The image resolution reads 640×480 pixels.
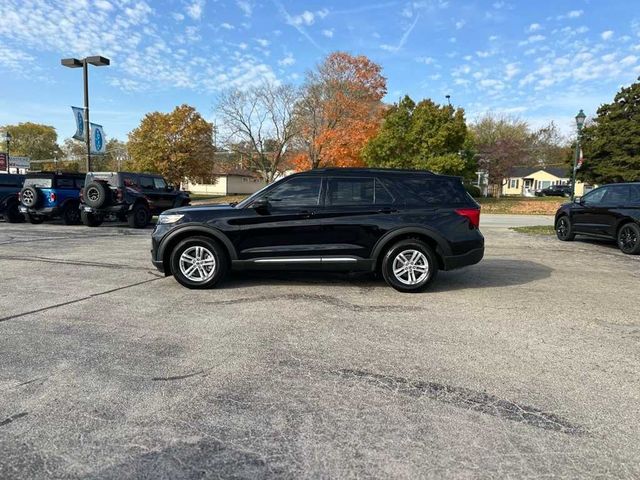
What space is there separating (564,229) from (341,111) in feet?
83.7

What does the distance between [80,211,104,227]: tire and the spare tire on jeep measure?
0.78m

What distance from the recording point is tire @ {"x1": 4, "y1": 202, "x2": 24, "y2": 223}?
16484 millimetres

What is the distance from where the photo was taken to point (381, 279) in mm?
6914

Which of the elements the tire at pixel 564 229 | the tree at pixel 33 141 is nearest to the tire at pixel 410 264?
the tire at pixel 564 229

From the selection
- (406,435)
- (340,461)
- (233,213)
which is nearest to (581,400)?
(406,435)

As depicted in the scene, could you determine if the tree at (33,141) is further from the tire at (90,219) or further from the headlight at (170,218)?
the headlight at (170,218)

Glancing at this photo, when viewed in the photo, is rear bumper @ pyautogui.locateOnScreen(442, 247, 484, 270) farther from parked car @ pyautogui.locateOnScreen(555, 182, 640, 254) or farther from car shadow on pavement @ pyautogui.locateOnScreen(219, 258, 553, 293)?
parked car @ pyautogui.locateOnScreen(555, 182, 640, 254)

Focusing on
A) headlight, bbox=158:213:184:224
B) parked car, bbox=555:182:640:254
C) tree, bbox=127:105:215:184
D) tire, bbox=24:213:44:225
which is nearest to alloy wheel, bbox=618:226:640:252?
parked car, bbox=555:182:640:254

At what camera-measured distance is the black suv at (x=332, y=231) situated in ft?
19.7

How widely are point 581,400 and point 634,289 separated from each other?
4.55 m

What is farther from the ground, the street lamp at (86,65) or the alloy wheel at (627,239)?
the street lamp at (86,65)

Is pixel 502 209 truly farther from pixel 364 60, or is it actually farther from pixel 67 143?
pixel 67 143

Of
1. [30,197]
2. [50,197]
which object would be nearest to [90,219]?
[50,197]

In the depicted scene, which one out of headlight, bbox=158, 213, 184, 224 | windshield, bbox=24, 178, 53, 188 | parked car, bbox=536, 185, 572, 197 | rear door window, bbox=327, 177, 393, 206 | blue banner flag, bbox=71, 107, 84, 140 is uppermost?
blue banner flag, bbox=71, 107, 84, 140
